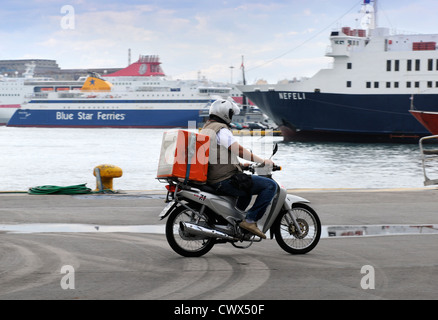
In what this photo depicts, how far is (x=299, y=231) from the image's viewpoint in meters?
7.03

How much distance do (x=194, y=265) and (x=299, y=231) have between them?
4.17 ft

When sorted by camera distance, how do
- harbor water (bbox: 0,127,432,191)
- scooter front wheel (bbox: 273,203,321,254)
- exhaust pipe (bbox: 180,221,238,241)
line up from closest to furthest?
1. exhaust pipe (bbox: 180,221,238,241)
2. scooter front wheel (bbox: 273,203,321,254)
3. harbor water (bbox: 0,127,432,191)

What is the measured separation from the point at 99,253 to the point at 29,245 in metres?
0.93

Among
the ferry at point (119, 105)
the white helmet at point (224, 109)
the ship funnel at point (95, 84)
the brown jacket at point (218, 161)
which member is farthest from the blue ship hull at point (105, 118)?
the brown jacket at point (218, 161)

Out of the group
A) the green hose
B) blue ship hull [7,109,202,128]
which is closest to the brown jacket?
the green hose

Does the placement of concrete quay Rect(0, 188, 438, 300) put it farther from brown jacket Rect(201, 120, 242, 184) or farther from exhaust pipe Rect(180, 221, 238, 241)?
brown jacket Rect(201, 120, 242, 184)

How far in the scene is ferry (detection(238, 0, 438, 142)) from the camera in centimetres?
5772

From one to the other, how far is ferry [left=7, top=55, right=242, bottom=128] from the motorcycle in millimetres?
102564

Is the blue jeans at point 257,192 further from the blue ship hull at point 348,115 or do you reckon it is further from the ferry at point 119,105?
the ferry at point 119,105

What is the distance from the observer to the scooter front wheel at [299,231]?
7047 millimetres

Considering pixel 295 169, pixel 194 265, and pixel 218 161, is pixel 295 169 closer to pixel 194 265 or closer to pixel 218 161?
pixel 218 161

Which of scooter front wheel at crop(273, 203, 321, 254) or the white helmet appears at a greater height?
the white helmet
